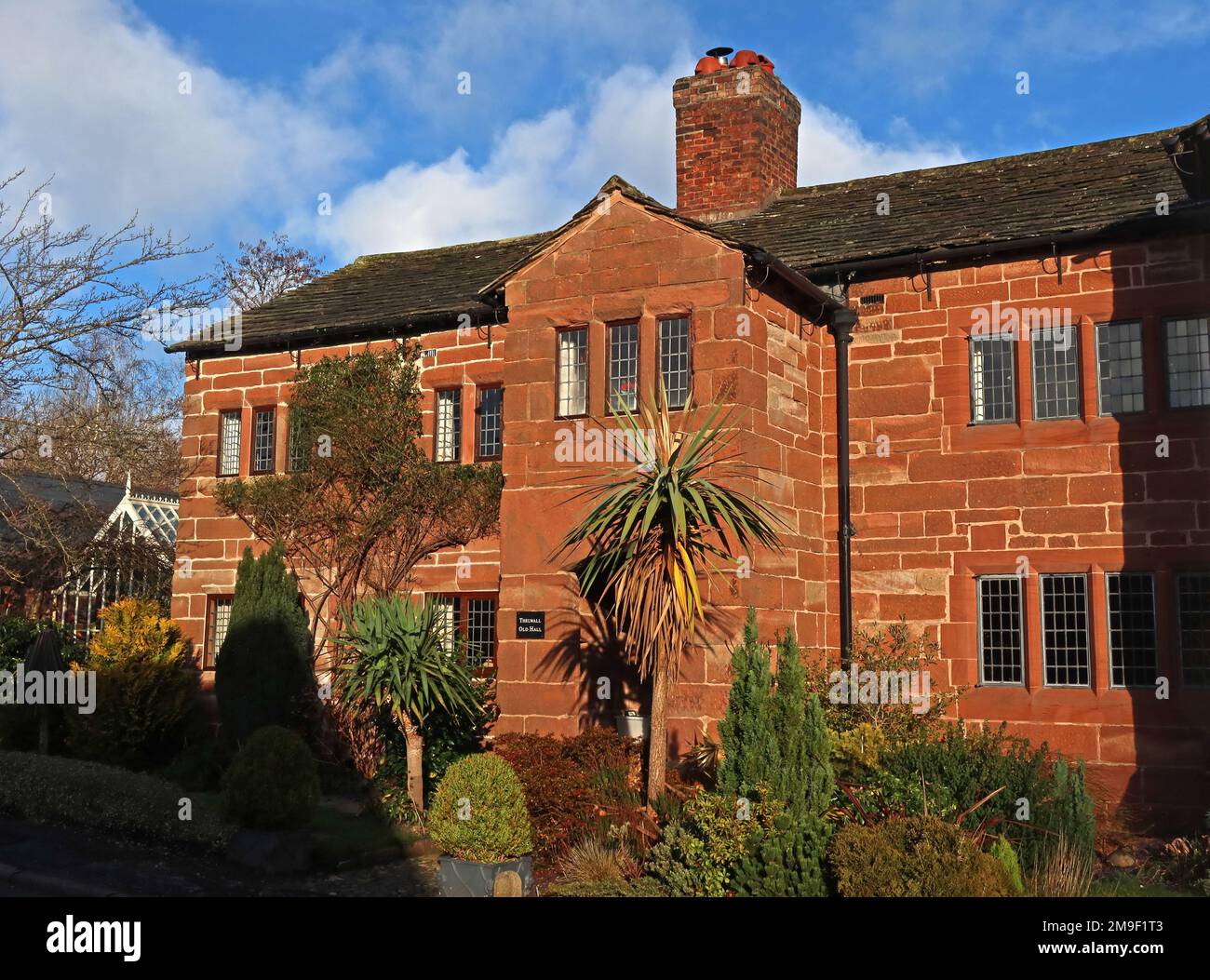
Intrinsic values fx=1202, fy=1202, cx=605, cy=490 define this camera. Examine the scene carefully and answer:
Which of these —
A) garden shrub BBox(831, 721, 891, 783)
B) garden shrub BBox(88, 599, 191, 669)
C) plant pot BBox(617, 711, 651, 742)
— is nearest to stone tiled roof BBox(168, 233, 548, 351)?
garden shrub BBox(88, 599, 191, 669)

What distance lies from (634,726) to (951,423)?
546 centimetres

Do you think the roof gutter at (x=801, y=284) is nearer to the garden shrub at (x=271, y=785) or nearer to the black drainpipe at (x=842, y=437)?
the black drainpipe at (x=842, y=437)

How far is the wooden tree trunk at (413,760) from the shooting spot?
13508mm

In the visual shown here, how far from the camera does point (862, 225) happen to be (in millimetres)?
16703

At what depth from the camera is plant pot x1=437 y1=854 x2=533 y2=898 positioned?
10.1 m

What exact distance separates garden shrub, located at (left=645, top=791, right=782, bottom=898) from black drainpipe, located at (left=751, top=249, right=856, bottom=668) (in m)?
4.90

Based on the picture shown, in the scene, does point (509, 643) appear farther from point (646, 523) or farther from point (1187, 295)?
point (1187, 295)

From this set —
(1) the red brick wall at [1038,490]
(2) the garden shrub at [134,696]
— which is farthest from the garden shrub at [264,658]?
(1) the red brick wall at [1038,490]

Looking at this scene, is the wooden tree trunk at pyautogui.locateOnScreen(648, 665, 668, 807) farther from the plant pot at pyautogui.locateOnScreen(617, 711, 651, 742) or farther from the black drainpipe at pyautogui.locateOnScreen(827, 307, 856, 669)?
the black drainpipe at pyautogui.locateOnScreen(827, 307, 856, 669)

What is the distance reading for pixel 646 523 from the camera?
1135 cm

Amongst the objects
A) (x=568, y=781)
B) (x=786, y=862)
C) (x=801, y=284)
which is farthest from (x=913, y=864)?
(x=801, y=284)

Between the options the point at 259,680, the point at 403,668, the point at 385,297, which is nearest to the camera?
the point at 403,668

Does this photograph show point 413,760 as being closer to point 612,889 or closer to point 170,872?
point 170,872

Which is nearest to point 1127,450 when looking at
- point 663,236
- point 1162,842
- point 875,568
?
point 875,568
